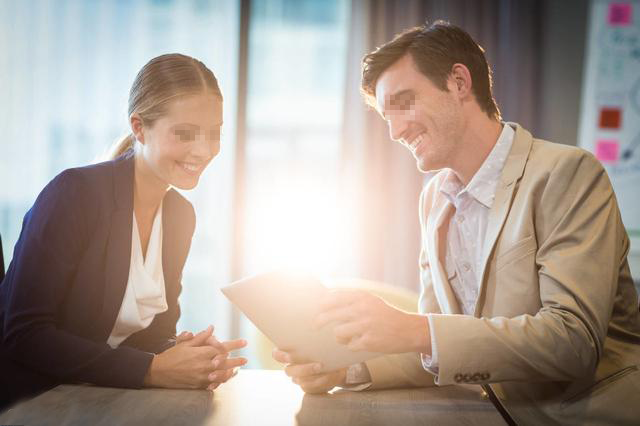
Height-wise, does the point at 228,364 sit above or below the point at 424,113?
below

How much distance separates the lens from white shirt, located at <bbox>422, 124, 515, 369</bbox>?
1.34 metres

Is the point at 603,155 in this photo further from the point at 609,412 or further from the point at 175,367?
the point at 175,367

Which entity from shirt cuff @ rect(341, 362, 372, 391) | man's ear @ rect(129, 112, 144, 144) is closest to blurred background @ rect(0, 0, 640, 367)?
man's ear @ rect(129, 112, 144, 144)

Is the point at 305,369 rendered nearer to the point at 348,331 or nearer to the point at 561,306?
the point at 348,331

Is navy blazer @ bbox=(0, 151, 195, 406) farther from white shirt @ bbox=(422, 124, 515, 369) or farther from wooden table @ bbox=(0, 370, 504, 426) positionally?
white shirt @ bbox=(422, 124, 515, 369)

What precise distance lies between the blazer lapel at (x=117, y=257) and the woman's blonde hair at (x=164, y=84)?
198mm

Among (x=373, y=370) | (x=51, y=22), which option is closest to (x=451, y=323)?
(x=373, y=370)

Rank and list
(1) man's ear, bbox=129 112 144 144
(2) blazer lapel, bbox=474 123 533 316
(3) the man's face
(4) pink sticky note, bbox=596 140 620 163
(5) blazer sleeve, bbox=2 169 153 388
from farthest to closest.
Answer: (4) pink sticky note, bbox=596 140 620 163 < (3) the man's face < (1) man's ear, bbox=129 112 144 144 < (2) blazer lapel, bbox=474 123 533 316 < (5) blazer sleeve, bbox=2 169 153 388

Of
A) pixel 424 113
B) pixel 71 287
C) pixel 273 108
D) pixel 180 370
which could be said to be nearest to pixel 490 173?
pixel 424 113

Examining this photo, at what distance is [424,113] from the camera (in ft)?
4.79

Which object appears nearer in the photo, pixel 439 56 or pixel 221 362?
pixel 221 362

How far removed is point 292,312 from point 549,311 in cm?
49

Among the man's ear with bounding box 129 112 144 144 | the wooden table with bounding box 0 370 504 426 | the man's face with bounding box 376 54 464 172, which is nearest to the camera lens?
the wooden table with bounding box 0 370 504 426

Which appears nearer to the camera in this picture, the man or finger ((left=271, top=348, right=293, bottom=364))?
the man
